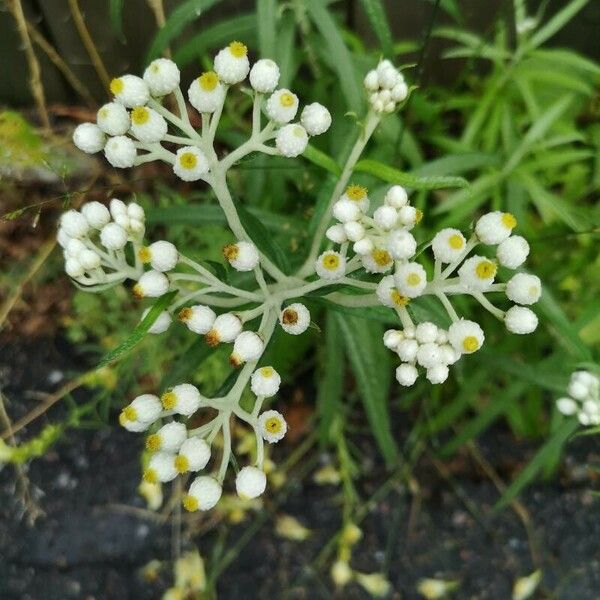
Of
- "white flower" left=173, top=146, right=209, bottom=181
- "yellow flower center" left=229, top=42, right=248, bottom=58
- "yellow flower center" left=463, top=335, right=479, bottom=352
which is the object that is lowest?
"yellow flower center" left=463, top=335, right=479, bottom=352

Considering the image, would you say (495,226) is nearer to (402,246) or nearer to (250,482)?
(402,246)

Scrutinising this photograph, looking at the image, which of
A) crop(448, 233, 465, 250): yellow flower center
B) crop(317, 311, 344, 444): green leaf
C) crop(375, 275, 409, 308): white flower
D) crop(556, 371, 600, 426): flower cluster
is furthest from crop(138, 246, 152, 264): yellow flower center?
crop(556, 371, 600, 426): flower cluster

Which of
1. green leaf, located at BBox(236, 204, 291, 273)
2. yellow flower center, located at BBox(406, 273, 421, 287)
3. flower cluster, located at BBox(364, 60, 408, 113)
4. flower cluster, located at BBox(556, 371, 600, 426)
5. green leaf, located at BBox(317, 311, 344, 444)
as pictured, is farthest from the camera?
green leaf, located at BBox(317, 311, 344, 444)

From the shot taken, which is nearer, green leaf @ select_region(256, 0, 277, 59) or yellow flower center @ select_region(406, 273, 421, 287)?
yellow flower center @ select_region(406, 273, 421, 287)

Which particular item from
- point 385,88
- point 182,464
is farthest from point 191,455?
point 385,88

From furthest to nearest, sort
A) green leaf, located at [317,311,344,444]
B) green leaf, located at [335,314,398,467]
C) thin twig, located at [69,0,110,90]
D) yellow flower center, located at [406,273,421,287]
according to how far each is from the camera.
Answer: thin twig, located at [69,0,110,90] → green leaf, located at [317,311,344,444] → green leaf, located at [335,314,398,467] → yellow flower center, located at [406,273,421,287]

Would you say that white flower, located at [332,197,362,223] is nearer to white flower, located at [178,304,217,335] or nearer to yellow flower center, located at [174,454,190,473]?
white flower, located at [178,304,217,335]

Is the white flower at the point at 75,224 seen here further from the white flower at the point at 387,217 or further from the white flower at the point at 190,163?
the white flower at the point at 387,217
